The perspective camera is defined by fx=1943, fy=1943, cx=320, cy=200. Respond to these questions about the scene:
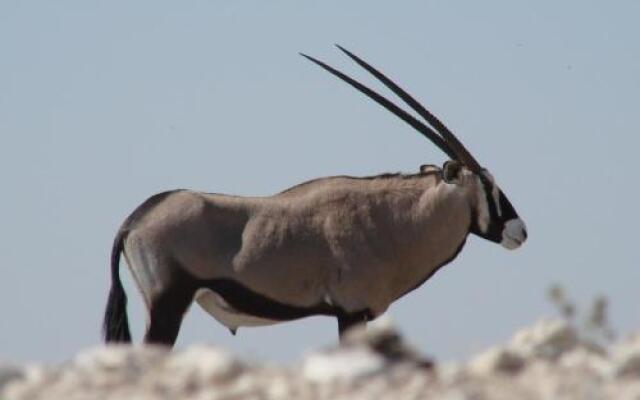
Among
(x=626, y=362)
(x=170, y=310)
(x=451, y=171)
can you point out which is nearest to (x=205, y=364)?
(x=626, y=362)

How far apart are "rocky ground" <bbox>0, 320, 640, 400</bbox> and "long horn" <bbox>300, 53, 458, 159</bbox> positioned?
7720 millimetres

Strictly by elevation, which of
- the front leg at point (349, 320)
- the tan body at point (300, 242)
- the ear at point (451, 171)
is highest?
the ear at point (451, 171)

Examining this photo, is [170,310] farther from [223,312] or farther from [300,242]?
[300,242]

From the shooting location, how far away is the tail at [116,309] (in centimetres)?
1305

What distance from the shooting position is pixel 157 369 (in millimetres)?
7035

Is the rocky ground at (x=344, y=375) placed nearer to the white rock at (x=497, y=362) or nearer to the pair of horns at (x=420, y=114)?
the white rock at (x=497, y=362)

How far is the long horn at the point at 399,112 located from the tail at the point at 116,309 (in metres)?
2.90

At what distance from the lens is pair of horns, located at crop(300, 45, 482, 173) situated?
48.4 feet

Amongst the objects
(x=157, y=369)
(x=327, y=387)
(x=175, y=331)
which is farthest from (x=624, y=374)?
(x=175, y=331)

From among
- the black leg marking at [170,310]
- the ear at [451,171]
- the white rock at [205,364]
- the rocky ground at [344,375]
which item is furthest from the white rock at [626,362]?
the ear at [451,171]

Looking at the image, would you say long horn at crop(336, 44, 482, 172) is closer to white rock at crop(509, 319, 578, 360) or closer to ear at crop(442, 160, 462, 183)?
ear at crop(442, 160, 462, 183)

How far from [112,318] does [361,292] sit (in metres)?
1.72

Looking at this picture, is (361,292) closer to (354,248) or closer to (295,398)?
(354,248)

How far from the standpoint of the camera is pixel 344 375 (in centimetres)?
664
